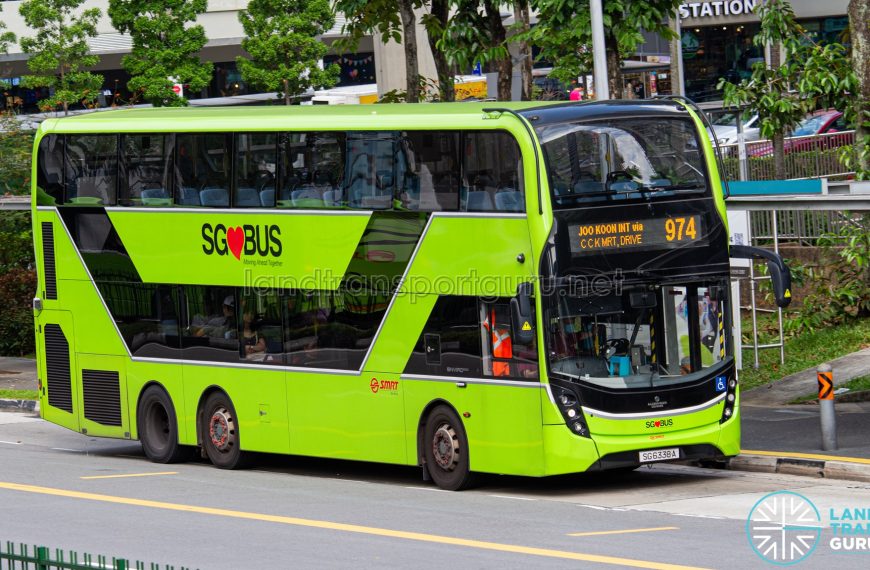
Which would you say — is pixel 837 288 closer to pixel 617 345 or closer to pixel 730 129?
pixel 617 345

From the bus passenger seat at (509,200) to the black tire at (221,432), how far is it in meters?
5.27

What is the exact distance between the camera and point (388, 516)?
14.4 meters

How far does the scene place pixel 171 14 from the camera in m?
39.7

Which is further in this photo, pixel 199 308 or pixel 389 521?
pixel 199 308

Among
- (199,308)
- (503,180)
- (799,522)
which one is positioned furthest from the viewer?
(199,308)

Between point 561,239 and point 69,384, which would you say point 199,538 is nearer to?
point 561,239

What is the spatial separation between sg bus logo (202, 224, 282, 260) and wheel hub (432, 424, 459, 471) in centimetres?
322

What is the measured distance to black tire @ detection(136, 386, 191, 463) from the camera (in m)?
19.8

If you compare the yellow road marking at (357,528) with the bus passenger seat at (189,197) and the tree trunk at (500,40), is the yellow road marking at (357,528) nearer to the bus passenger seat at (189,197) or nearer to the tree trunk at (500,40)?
the bus passenger seat at (189,197)

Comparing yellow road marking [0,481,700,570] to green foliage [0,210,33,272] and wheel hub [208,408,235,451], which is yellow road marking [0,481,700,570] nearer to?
wheel hub [208,408,235,451]

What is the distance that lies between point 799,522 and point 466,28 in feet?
41.6

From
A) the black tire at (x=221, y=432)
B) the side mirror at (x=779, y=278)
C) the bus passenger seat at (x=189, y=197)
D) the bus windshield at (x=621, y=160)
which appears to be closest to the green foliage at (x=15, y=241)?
the bus passenger seat at (x=189, y=197)

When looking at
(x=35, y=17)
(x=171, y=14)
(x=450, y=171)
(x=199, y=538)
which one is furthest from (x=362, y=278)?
(x=35, y=17)

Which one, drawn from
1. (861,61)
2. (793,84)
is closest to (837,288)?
(793,84)
